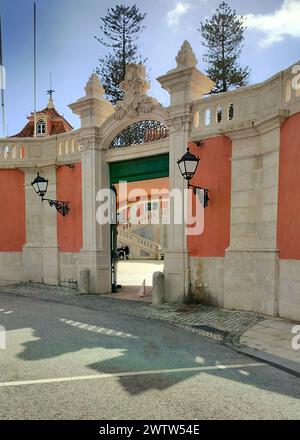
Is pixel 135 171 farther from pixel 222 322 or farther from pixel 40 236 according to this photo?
pixel 222 322

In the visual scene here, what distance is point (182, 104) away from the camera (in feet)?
32.5

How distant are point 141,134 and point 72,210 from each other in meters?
3.77

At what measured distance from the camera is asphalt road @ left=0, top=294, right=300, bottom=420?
→ 3820 mm

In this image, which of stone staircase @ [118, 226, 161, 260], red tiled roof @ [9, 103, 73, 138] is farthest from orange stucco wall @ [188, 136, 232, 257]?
stone staircase @ [118, 226, 161, 260]

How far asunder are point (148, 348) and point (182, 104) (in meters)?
6.84

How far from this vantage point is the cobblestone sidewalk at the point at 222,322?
577 cm

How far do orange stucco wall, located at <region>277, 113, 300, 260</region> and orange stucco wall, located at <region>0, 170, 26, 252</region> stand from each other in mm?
9974

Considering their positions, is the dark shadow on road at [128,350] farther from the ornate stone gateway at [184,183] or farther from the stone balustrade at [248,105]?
the stone balustrade at [248,105]

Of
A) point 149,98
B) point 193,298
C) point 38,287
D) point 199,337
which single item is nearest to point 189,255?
point 193,298

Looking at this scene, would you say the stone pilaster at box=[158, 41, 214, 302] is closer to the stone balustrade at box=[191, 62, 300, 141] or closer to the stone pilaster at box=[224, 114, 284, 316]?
the stone balustrade at box=[191, 62, 300, 141]

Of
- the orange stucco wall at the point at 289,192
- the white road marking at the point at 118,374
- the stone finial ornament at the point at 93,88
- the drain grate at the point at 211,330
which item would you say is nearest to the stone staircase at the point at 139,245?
the stone finial ornament at the point at 93,88

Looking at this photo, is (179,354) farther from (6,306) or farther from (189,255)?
(6,306)

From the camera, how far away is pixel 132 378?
15.4 feet

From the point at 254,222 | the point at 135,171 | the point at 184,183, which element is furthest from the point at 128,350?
the point at 135,171
